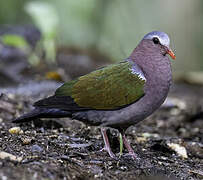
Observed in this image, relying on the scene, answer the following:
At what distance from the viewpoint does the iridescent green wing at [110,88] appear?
4125mm

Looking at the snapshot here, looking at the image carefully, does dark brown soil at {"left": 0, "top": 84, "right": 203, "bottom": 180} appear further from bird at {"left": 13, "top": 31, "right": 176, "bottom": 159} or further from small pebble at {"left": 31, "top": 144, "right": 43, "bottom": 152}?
bird at {"left": 13, "top": 31, "right": 176, "bottom": 159}

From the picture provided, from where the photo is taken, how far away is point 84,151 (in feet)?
13.3

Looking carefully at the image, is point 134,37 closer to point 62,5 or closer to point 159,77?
point 62,5

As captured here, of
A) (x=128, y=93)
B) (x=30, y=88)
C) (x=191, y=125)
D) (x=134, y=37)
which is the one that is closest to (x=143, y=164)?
(x=128, y=93)

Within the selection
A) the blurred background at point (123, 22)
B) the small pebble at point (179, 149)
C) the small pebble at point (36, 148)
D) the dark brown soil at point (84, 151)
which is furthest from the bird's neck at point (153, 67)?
the blurred background at point (123, 22)

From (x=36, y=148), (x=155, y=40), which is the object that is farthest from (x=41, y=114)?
(x=155, y=40)

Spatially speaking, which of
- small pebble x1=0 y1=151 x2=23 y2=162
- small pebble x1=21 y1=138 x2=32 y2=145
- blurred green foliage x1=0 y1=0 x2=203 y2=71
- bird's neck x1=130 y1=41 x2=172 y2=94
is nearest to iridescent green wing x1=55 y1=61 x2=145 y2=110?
bird's neck x1=130 y1=41 x2=172 y2=94

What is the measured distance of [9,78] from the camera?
745 centimetres

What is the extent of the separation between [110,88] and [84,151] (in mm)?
678

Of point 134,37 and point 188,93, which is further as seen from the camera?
point 134,37

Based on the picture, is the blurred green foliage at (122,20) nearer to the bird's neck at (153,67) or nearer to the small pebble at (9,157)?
the bird's neck at (153,67)

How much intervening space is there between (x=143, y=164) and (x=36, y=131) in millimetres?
1314

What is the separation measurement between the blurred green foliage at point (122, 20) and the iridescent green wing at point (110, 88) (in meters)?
8.60

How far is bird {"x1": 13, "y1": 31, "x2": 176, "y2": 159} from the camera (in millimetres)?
4102
